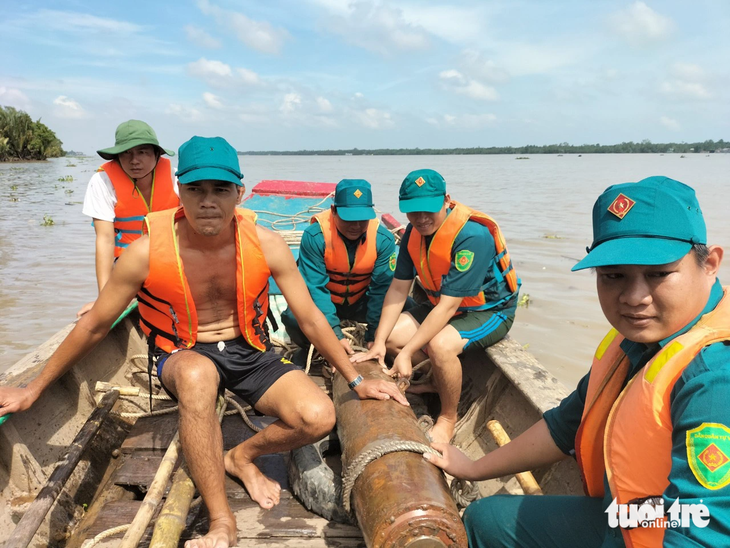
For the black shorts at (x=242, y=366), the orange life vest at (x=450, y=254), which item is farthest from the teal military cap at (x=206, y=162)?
the orange life vest at (x=450, y=254)

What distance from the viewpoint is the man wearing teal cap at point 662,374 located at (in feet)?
3.29

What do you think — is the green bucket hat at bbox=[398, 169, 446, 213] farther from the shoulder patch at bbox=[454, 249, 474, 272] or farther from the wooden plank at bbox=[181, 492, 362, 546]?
the wooden plank at bbox=[181, 492, 362, 546]

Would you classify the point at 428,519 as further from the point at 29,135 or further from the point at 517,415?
the point at 29,135

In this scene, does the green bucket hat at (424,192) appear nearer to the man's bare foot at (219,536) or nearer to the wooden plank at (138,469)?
the man's bare foot at (219,536)

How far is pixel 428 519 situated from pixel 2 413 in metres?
1.87

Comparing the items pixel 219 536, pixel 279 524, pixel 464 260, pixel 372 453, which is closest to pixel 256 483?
pixel 279 524

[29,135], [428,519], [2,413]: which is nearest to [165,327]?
[2,413]

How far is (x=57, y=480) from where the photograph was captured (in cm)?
220

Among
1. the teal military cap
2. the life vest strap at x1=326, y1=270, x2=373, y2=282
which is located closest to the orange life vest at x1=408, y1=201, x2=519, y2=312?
the life vest strap at x1=326, y1=270, x2=373, y2=282

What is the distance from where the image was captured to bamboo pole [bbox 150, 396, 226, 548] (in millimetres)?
1786

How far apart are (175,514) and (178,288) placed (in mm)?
964

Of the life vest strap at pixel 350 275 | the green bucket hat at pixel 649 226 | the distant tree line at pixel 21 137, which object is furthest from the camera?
the distant tree line at pixel 21 137

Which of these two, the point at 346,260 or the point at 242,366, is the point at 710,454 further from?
the point at 346,260

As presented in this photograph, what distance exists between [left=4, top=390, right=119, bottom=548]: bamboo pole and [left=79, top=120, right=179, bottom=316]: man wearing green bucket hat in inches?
40.5
